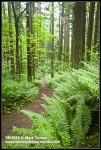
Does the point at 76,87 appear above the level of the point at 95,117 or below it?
above

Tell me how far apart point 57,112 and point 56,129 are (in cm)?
36

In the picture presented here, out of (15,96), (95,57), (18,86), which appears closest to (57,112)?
(95,57)

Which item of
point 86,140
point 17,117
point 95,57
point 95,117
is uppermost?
point 95,57

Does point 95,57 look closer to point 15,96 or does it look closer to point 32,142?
point 15,96

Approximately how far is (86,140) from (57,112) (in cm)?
77

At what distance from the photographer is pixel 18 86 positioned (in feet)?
32.7

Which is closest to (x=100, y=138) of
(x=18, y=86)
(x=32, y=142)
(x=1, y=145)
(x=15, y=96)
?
(x=32, y=142)

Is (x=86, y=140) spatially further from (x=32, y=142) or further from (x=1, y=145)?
(x=1, y=145)

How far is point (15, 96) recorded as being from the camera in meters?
9.11

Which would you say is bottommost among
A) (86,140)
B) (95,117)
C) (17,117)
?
(17,117)

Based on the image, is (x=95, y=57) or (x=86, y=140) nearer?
(x=86, y=140)

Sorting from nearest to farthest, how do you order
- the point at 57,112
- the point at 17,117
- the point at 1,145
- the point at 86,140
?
the point at 1,145
the point at 86,140
the point at 57,112
the point at 17,117

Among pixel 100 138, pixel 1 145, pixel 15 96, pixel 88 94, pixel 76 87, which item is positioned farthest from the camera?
pixel 15 96

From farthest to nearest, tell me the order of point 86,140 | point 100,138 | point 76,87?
point 76,87
point 86,140
point 100,138
